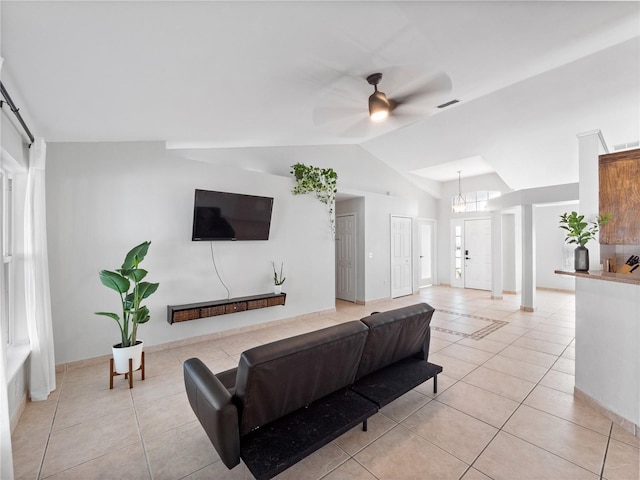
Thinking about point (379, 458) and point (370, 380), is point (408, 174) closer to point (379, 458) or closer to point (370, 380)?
point (370, 380)

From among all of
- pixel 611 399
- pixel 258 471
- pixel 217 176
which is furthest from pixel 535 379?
pixel 217 176

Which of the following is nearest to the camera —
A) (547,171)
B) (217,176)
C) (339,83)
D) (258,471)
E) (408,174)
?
(258,471)

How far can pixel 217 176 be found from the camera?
434cm

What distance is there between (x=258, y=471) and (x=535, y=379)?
3110 mm

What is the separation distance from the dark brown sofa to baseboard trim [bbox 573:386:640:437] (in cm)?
153

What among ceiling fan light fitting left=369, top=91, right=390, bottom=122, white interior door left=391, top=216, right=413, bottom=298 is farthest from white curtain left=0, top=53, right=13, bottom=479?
white interior door left=391, top=216, right=413, bottom=298

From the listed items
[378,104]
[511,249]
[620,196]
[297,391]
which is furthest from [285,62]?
[511,249]

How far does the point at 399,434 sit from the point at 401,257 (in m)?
5.68

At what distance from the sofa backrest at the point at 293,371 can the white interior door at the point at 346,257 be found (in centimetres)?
475

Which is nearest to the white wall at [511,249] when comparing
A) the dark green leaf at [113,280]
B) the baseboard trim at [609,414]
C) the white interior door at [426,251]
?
the white interior door at [426,251]

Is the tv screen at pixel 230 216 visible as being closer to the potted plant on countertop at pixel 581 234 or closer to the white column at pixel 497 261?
the potted plant on countertop at pixel 581 234

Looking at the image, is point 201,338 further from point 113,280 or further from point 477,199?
point 477,199

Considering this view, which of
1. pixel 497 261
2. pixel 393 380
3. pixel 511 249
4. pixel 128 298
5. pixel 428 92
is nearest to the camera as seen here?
pixel 393 380

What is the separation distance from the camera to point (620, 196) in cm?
278
